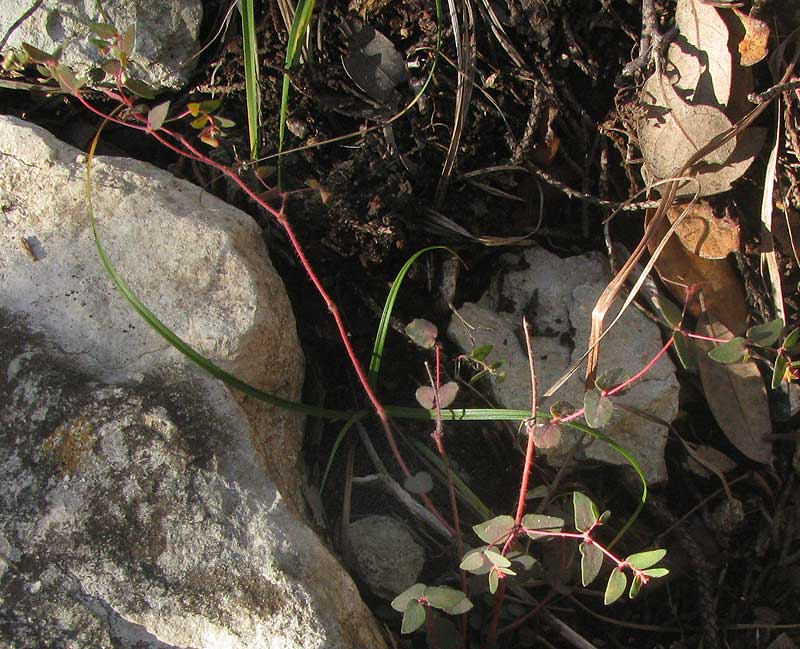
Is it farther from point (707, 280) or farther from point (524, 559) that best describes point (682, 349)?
point (524, 559)

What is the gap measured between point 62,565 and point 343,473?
727 mm

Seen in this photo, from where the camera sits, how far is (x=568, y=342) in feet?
6.77

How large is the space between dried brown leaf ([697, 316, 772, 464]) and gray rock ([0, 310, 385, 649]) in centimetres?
115

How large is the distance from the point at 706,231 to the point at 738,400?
1.57 ft

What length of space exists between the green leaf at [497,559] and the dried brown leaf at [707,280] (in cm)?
96

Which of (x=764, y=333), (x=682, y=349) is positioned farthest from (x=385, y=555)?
(x=764, y=333)

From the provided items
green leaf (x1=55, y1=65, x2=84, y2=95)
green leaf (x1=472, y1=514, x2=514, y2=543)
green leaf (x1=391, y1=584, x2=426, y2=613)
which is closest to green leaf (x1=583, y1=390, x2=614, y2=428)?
green leaf (x1=472, y1=514, x2=514, y2=543)

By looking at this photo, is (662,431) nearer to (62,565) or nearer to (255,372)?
(255,372)

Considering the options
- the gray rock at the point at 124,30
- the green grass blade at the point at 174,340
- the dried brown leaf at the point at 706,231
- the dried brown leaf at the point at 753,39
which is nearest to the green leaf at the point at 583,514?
the green grass blade at the point at 174,340

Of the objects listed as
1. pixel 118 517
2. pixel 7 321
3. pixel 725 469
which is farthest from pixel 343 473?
pixel 725 469

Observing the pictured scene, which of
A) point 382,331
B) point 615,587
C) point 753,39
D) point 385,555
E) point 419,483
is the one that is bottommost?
point 385,555

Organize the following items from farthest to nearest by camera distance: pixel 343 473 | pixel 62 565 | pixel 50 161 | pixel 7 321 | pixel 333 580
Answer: pixel 343 473, pixel 50 161, pixel 7 321, pixel 333 580, pixel 62 565

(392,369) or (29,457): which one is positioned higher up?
(29,457)

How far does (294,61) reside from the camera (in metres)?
2.05
